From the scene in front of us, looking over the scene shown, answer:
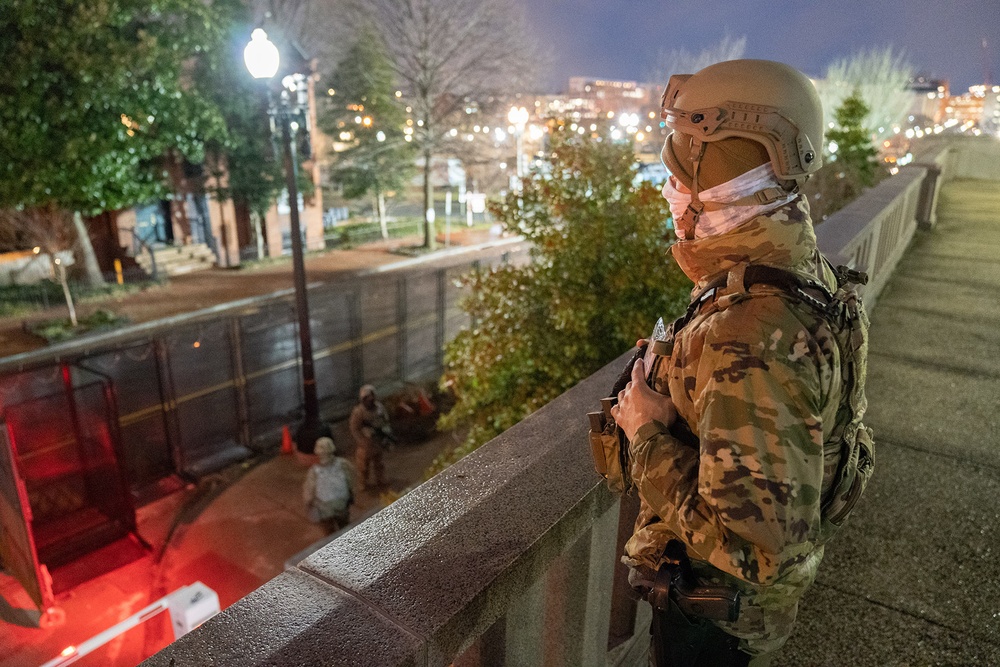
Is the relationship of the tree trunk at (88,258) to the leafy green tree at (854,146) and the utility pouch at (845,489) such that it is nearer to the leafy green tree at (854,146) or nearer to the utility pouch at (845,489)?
the leafy green tree at (854,146)

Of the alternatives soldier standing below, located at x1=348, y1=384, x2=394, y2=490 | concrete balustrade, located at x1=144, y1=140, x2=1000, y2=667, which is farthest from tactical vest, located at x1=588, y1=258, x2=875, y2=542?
soldier standing below, located at x1=348, y1=384, x2=394, y2=490

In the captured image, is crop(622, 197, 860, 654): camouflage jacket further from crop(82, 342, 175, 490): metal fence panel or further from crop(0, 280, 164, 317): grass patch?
crop(0, 280, 164, 317): grass patch

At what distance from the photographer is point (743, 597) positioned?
1.88 metres

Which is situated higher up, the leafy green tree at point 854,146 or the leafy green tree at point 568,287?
the leafy green tree at point 854,146

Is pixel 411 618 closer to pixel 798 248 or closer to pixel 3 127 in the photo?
pixel 798 248

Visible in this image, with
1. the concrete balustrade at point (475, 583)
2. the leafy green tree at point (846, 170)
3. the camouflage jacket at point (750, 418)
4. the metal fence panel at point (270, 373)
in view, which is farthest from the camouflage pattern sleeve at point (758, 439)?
the leafy green tree at point (846, 170)

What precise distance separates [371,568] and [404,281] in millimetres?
12556

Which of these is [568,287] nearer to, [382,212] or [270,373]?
[270,373]

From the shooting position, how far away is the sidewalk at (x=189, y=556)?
6.75 metres

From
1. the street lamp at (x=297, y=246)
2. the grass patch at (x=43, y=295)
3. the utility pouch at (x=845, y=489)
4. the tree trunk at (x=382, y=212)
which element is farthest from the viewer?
the tree trunk at (x=382, y=212)

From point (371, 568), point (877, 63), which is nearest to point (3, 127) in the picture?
point (371, 568)

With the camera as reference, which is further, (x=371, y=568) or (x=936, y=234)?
(x=936, y=234)

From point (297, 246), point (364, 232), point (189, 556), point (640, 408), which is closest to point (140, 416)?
point (297, 246)

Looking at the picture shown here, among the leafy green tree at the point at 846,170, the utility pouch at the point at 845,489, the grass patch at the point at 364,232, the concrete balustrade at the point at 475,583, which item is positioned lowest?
the grass patch at the point at 364,232
